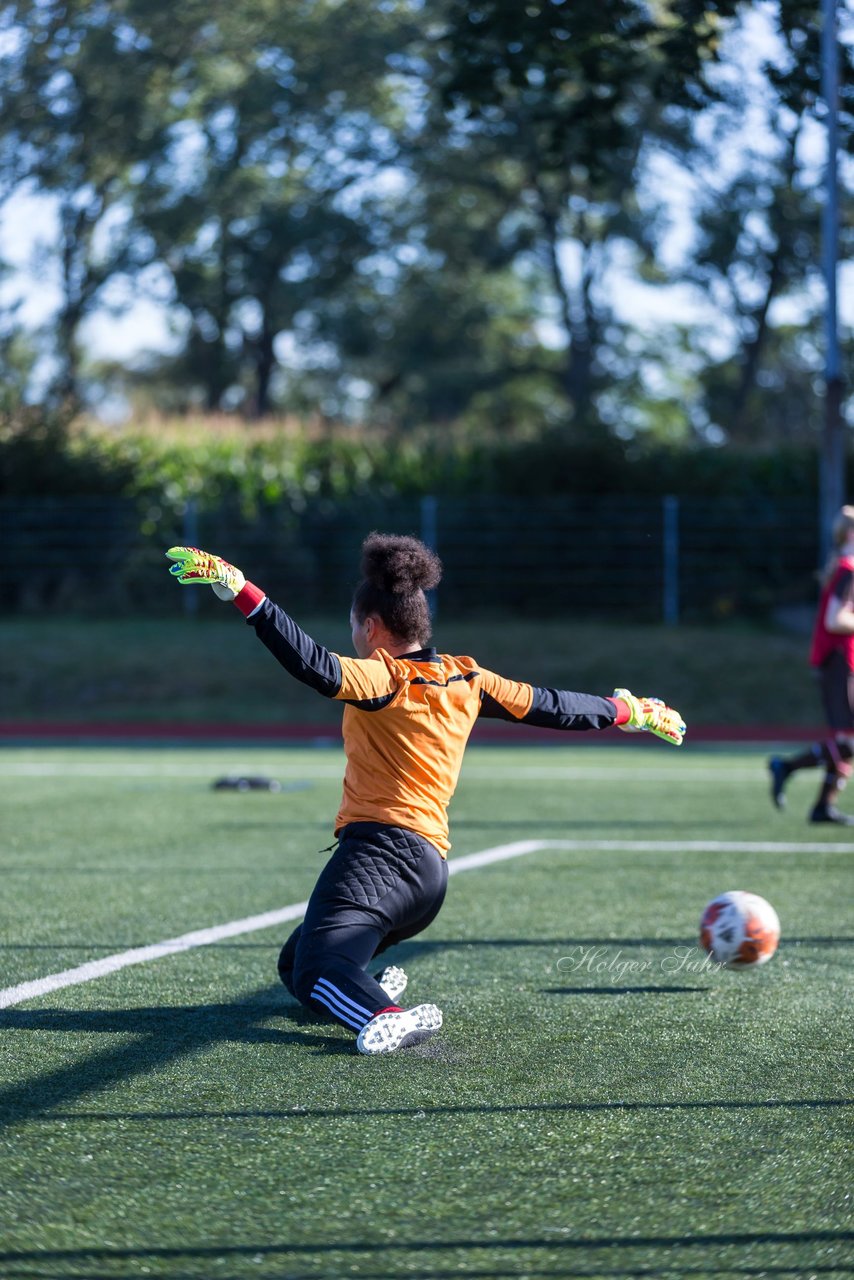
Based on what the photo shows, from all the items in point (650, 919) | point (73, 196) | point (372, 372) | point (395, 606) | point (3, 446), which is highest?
point (73, 196)

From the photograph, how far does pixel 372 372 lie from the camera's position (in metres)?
49.8

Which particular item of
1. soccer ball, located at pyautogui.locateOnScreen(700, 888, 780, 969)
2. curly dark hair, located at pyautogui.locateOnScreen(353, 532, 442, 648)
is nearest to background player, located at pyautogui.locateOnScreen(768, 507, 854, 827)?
soccer ball, located at pyautogui.locateOnScreen(700, 888, 780, 969)

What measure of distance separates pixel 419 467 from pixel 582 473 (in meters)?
3.26

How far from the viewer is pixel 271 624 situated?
4.26 m

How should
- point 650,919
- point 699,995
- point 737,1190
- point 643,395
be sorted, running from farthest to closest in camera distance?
point 643,395 < point 650,919 < point 699,995 < point 737,1190

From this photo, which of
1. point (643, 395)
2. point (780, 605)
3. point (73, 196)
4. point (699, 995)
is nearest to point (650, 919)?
point (699, 995)

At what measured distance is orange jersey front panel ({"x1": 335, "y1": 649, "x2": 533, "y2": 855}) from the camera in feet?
15.3

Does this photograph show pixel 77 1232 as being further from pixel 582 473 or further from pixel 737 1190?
pixel 582 473

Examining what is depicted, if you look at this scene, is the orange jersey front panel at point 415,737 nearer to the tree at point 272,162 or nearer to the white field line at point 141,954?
the white field line at point 141,954

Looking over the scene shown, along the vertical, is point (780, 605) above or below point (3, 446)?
below

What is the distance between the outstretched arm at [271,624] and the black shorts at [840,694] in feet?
21.6

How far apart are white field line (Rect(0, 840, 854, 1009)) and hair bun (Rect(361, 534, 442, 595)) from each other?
5.98 feet

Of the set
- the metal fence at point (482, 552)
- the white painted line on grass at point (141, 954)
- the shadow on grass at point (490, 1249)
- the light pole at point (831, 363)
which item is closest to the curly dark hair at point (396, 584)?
the white painted line on grass at point (141, 954)

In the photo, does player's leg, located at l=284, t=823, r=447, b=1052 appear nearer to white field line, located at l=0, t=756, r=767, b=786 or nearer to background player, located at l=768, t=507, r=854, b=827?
background player, located at l=768, t=507, r=854, b=827
